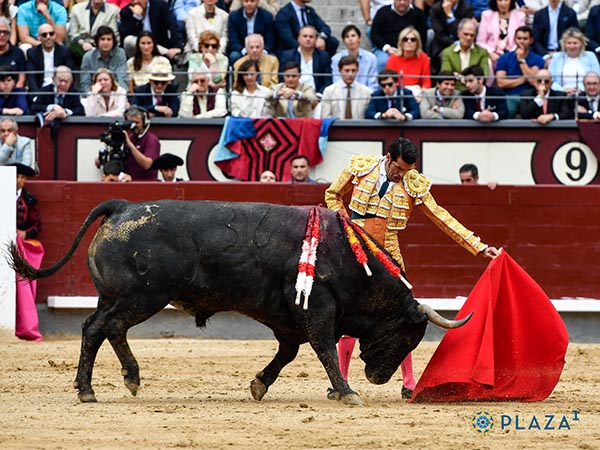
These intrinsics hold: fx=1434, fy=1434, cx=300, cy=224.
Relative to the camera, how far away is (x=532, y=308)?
287 inches

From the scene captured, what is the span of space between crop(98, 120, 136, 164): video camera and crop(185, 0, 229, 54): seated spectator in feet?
4.39

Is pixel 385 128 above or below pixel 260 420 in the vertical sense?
above

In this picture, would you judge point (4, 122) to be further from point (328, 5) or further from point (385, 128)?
point (328, 5)

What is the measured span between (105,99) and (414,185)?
467 centimetres

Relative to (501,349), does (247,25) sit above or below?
above

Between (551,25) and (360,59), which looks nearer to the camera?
(360,59)

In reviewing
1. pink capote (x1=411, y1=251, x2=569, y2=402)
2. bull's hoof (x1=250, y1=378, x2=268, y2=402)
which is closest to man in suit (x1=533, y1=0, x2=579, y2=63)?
pink capote (x1=411, y1=251, x2=569, y2=402)

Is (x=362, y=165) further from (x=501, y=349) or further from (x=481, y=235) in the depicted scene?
(x=481, y=235)

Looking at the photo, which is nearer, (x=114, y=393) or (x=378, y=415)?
(x=378, y=415)

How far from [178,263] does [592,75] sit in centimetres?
560

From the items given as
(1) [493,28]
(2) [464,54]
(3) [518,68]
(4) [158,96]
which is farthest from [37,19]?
(3) [518,68]

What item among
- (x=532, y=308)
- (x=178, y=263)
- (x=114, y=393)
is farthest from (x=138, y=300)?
(x=532, y=308)

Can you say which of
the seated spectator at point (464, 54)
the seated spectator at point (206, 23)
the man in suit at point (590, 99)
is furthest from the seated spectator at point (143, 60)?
the man in suit at point (590, 99)

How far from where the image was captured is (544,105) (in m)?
11.7
